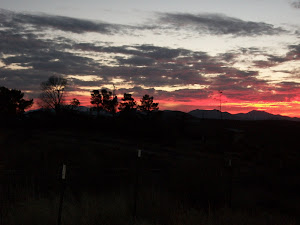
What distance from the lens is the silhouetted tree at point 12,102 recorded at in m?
63.2

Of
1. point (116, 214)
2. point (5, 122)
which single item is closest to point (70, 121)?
point (5, 122)

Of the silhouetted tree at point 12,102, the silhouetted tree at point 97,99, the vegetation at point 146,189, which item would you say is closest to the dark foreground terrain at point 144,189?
the vegetation at point 146,189

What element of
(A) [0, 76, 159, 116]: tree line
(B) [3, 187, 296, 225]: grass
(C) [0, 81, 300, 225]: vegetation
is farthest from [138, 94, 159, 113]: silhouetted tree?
(B) [3, 187, 296, 225]: grass

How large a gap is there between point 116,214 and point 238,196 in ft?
26.7

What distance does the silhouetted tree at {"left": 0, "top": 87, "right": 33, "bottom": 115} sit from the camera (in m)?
63.2

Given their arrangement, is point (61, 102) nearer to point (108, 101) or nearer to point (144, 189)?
point (108, 101)

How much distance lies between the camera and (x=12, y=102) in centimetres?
6638

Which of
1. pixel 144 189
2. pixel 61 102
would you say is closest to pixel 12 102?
pixel 61 102

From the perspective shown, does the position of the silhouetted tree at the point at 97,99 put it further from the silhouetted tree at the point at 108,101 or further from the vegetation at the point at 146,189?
the vegetation at the point at 146,189

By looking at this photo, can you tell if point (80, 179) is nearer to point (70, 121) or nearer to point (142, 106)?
point (70, 121)

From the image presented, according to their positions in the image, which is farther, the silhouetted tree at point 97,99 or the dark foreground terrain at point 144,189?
the silhouetted tree at point 97,99

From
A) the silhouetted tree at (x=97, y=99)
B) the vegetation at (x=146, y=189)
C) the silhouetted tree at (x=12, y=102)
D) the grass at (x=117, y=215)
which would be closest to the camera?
the grass at (x=117, y=215)

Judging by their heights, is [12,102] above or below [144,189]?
above

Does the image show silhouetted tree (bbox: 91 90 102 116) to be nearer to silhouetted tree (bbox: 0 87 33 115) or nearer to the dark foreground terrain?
silhouetted tree (bbox: 0 87 33 115)
